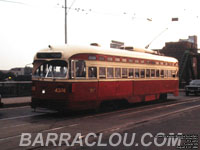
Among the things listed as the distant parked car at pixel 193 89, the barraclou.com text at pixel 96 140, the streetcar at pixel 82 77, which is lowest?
the barraclou.com text at pixel 96 140

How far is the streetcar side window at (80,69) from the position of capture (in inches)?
511

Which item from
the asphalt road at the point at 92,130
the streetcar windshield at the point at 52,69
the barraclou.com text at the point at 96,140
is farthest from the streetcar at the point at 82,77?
the barraclou.com text at the point at 96,140

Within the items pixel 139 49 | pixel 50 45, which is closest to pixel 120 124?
pixel 50 45

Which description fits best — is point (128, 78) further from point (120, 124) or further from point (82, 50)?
point (120, 124)

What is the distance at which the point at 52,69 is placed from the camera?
42.7ft

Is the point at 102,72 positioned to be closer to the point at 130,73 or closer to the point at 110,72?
the point at 110,72

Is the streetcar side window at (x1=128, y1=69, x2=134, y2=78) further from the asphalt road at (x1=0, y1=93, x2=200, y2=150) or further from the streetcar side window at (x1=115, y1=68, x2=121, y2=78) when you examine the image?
the asphalt road at (x1=0, y1=93, x2=200, y2=150)

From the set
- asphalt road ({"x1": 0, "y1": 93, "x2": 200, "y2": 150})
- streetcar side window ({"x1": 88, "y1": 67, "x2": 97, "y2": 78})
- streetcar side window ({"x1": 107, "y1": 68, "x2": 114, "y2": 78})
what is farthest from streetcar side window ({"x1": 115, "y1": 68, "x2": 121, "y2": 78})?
asphalt road ({"x1": 0, "y1": 93, "x2": 200, "y2": 150})

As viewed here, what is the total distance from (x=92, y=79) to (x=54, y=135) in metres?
4.89

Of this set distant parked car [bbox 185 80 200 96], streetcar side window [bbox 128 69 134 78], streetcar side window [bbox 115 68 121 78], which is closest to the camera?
streetcar side window [bbox 115 68 121 78]

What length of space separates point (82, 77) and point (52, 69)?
4.22ft

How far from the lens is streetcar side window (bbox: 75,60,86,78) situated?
1297 centimetres

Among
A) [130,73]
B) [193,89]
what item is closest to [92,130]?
[130,73]

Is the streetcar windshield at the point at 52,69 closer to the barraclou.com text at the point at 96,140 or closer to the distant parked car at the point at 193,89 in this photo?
the barraclou.com text at the point at 96,140
